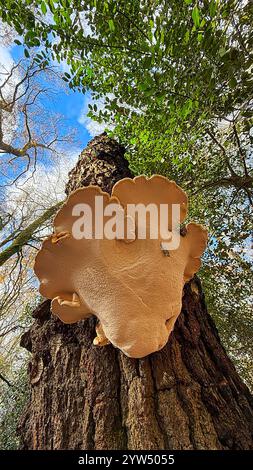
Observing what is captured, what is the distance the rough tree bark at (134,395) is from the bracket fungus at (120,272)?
0.50ft

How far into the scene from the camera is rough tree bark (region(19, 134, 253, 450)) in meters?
1.16

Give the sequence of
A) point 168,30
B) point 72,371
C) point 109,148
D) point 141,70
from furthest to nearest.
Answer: point 109,148 < point 141,70 < point 168,30 < point 72,371

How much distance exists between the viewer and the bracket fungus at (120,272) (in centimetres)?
121

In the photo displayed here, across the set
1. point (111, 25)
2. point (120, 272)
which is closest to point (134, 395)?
point (120, 272)

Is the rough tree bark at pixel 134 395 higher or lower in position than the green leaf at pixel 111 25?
lower

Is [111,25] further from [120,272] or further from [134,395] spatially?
[134,395]

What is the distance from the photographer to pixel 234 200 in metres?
4.94

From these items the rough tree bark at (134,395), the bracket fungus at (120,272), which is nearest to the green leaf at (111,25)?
the bracket fungus at (120,272)

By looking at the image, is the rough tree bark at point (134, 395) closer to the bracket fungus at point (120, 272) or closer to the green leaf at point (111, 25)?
the bracket fungus at point (120, 272)

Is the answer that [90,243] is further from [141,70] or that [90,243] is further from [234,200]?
[234,200]

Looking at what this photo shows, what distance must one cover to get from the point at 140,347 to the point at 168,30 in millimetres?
2195

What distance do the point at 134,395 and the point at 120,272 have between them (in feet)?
1.62
